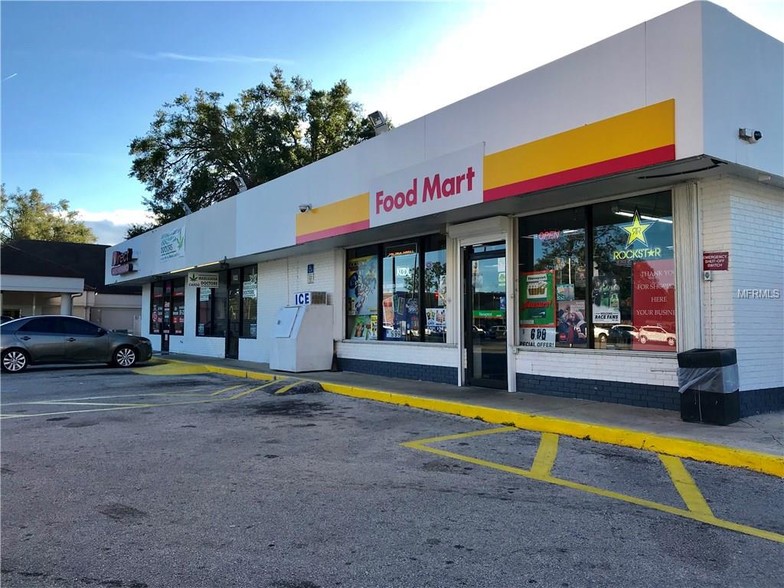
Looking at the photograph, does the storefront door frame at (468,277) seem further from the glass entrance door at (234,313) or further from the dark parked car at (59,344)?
the dark parked car at (59,344)

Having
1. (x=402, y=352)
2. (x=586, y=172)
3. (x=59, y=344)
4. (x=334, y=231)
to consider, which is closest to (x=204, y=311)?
(x=59, y=344)

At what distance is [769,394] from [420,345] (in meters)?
6.57

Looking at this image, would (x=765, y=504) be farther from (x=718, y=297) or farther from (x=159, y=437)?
(x=159, y=437)

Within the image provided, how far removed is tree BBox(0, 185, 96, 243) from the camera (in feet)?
206

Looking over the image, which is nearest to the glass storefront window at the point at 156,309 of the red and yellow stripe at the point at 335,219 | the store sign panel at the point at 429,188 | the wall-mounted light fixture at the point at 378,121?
the red and yellow stripe at the point at 335,219

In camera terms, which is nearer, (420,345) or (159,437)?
(159,437)

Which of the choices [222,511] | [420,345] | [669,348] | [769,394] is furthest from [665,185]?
[222,511]

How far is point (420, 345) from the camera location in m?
12.9

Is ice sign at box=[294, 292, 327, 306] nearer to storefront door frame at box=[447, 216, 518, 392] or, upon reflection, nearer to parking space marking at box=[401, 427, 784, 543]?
storefront door frame at box=[447, 216, 518, 392]

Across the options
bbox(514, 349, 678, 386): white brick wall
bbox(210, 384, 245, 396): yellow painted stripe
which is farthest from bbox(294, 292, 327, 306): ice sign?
bbox(514, 349, 678, 386): white brick wall

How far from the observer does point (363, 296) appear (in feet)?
48.7

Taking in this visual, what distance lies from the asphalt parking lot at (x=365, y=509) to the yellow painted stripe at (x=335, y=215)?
560cm

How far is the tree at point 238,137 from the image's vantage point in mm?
34906

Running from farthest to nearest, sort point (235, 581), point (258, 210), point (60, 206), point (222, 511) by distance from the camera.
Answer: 1. point (60, 206)
2. point (258, 210)
3. point (222, 511)
4. point (235, 581)
